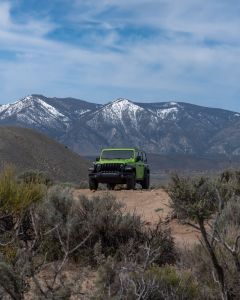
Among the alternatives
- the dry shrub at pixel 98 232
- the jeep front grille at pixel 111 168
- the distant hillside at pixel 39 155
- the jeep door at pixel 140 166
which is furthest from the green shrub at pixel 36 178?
the distant hillside at pixel 39 155

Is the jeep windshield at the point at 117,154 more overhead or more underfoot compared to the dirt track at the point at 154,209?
more overhead

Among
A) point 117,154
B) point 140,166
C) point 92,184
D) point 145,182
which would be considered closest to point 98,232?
point 92,184

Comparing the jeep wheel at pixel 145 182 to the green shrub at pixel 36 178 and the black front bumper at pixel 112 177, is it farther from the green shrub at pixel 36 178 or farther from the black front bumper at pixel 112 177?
the green shrub at pixel 36 178

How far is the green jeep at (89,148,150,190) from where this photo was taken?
75.5ft

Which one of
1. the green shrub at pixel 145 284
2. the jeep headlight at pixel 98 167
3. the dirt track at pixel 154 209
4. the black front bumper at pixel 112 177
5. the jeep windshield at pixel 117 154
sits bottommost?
the dirt track at pixel 154 209

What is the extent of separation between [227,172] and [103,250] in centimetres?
1031

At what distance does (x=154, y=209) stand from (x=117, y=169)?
Answer: 245 inches

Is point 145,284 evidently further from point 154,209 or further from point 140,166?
point 140,166

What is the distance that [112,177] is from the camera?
22.9 metres

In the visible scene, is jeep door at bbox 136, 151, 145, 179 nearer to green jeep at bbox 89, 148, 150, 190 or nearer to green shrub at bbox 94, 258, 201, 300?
green jeep at bbox 89, 148, 150, 190

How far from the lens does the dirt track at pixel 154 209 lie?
12.5 m

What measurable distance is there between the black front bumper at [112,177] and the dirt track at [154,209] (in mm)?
1765

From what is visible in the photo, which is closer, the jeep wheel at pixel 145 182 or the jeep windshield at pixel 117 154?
the jeep windshield at pixel 117 154

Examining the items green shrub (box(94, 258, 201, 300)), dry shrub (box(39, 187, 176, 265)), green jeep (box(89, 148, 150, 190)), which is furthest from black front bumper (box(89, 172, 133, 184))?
green shrub (box(94, 258, 201, 300))
